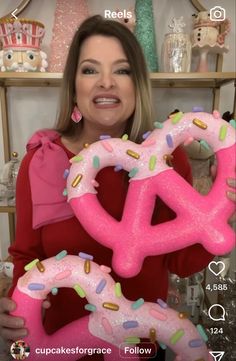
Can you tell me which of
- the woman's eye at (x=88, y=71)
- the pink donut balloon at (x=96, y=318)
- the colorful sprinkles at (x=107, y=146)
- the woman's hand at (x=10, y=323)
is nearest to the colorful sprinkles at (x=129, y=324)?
the pink donut balloon at (x=96, y=318)

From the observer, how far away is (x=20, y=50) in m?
0.65

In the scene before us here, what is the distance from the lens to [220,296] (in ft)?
1.49

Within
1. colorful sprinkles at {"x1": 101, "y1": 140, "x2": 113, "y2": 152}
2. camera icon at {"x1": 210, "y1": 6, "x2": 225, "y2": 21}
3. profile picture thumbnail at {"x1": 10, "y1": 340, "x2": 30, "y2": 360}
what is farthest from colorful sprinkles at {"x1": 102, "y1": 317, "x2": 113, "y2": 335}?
camera icon at {"x1": 210, "y1": 6, "x2": 225, "y2": 21}

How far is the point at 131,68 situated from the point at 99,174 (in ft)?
0.49

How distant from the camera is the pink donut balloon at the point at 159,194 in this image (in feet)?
1.23

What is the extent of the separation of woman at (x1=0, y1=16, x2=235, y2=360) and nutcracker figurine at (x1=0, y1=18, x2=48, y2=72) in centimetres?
15

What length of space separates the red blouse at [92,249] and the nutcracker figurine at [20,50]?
0.21 m

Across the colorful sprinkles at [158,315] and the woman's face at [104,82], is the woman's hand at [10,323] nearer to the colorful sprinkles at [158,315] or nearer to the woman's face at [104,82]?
the colorful sprinkles at [158,315]

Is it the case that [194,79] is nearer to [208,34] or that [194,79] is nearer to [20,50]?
[208,34]

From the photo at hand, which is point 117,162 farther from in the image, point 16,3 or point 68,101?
point 16,3

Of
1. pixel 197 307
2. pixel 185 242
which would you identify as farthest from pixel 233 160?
pixel 197 307

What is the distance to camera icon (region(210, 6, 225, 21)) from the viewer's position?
0.45m

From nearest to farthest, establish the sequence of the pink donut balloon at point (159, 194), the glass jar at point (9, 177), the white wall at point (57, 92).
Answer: the pink donut balloon at point (159, 194), the white wall at point (57, 92), the glass jar at point (9, 177)

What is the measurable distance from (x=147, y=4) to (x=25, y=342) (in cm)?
52
